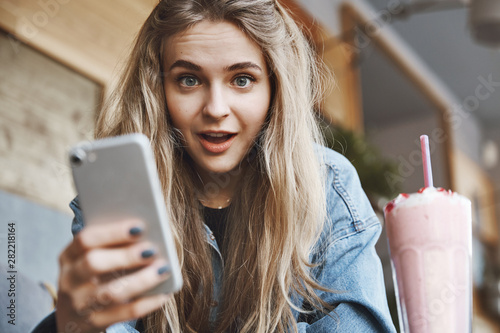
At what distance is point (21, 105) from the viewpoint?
1965 mm

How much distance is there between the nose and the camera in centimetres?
113

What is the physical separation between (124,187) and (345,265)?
0.55 meters

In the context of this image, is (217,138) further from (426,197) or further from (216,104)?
(426,197)

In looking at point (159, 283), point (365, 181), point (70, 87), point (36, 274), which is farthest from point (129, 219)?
point (365, 181)

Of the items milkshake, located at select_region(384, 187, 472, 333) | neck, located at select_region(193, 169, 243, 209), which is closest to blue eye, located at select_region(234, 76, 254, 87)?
neck, located at select_region(193, 169, 243, 209)

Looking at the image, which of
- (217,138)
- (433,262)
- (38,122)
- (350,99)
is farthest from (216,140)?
(350,99)

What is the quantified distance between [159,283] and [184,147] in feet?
1.94

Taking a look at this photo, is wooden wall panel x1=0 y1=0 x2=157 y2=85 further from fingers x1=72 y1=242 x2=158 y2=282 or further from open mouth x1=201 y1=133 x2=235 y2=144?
fingers x1=72 y1=242 x2=158 y2=282

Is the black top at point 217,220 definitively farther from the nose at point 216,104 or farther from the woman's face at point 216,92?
the nose at point 216,104

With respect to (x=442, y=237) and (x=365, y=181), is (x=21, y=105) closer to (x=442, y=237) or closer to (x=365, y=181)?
(x=442, y=237)

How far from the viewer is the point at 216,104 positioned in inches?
44.8

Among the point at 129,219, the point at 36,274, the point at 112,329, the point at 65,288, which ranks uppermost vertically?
the point at 129,219

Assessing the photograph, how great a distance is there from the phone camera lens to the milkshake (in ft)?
1.66

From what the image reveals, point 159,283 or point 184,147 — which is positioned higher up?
point 184,147
